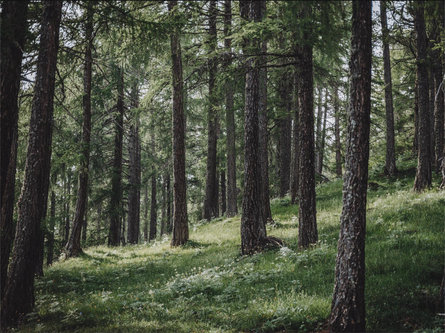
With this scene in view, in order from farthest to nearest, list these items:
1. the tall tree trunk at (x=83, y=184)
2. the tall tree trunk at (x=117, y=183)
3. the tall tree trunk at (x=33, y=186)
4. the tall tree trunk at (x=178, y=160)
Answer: the tall tree trunk at (x=117, y=183) → the tall tree trunk at (x=83, y=184) → the tall tree trunk at (x=178, y=160) → the tall tree trunk at (x=33, y=186)

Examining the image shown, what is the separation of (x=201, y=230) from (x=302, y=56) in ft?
36.3

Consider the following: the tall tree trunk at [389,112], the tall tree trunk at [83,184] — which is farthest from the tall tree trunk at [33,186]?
the tall tree trunk at [389,112]

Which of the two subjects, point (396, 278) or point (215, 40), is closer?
point (396, 278)

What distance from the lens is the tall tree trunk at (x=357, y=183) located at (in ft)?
17.1

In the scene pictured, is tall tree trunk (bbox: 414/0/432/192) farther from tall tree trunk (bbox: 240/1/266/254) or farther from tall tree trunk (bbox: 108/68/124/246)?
tall tree trunk (bbox: 108/68/124/246)

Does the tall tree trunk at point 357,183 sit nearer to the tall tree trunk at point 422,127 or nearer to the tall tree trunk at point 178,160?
the tall tree trunk at point 422,127

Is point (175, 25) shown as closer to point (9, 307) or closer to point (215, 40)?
point (215, 40)

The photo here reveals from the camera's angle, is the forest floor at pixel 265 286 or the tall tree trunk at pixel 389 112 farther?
the tall tree trunk at pixel 389 112

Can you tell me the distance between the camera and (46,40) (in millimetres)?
7570

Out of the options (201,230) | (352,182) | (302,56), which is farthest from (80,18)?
(201,230)

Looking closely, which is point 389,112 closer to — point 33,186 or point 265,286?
point 265,286

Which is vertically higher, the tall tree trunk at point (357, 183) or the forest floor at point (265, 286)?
the tall tree trunk at point (357, 183)

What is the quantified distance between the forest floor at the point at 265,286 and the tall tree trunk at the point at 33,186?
638mm

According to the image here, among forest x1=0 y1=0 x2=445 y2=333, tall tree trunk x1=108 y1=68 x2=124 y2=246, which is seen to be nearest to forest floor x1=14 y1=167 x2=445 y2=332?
forest x1=0 y1=0 x2=445 y2=333
